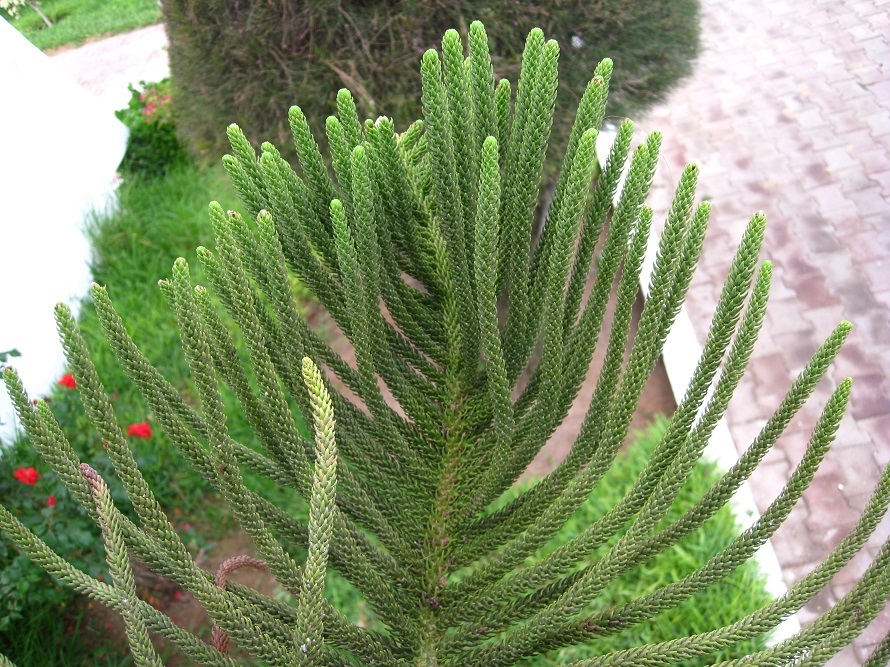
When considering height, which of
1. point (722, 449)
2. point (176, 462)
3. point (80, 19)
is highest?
point (80, 19)

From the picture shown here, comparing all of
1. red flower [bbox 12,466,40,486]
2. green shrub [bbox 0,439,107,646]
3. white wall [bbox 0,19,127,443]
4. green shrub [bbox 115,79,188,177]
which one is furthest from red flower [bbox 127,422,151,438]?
green shrub [bbox 115,79,188,177]

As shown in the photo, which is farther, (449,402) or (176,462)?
(176,462)

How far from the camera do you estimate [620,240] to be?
4.25 ft

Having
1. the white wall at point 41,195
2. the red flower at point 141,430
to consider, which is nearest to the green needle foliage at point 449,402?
the red flower at point 141,430

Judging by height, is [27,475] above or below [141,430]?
above

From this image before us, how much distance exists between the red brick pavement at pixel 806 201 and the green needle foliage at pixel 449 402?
248cm


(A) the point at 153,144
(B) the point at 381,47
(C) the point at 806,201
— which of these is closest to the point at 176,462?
(B) the point at 381,47

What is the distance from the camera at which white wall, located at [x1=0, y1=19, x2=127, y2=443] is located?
4098mm

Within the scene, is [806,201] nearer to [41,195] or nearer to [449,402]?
Answer: [449,402]

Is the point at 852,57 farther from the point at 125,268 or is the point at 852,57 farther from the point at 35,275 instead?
the point at 35,275

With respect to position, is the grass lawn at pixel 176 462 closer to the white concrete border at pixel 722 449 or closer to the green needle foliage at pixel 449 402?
the white concrete border at pixel 722 449

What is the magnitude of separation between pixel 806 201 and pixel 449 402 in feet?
15.1

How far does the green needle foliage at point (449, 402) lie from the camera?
1.08 meters

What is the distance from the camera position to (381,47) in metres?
3.70
